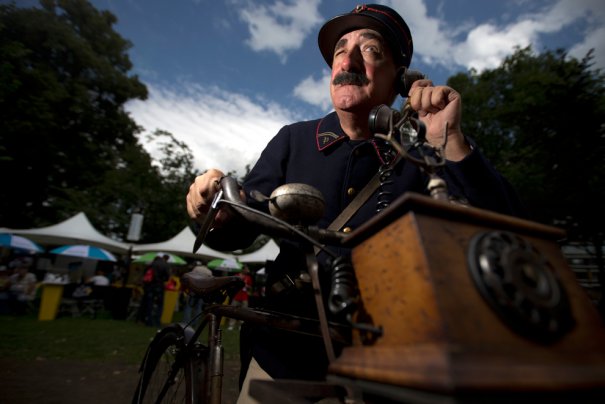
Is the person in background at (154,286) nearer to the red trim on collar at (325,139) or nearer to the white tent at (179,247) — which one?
the white tent at (179,247)

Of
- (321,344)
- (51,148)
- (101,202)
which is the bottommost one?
(321,344)

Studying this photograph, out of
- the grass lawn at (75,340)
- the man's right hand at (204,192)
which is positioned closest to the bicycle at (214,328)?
the man's right hand at (204,192)

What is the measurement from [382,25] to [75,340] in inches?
364

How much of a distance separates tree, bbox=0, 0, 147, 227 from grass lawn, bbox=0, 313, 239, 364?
42.6 feet

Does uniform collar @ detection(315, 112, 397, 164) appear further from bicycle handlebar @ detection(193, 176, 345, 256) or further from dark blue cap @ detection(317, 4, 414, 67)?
bicycle handlebar @ detection(193, 176, 345, 256)

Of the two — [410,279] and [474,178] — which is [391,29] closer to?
[474,178]

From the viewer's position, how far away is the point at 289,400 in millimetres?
872

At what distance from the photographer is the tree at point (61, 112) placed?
19.1m

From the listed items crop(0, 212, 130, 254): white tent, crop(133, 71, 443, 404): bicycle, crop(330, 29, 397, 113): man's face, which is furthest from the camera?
crop(0, 212, 130, 254): white tent

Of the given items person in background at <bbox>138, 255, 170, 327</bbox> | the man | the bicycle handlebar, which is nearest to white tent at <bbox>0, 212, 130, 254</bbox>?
person in background at <bbox>138, 255, 170, 327</bbox>

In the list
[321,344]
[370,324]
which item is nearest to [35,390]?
[321,344]

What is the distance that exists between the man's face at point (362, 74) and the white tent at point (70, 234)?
48.5ft

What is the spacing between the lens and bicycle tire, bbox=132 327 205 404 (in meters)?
1.78

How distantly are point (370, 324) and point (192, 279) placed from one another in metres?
1.61
